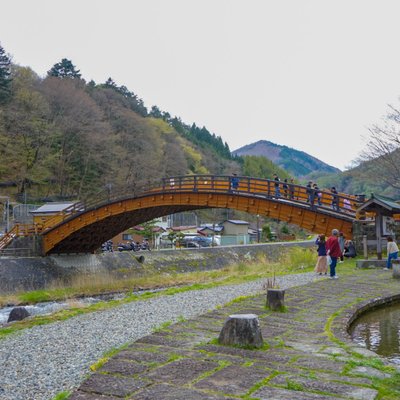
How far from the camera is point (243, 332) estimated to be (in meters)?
5.80

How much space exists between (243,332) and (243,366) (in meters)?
0.77

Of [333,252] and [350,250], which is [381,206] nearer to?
[350,250]

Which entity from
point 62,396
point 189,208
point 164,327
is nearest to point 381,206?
point 164,327

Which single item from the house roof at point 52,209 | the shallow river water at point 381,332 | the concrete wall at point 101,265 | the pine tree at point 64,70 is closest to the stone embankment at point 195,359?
the shallow river water at point 381,332

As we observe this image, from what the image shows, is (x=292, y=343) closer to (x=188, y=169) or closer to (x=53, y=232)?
(x=53, y=232)

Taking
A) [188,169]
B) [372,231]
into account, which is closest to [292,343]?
[372,231]

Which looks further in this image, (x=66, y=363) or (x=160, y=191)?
(x=160, y=191)

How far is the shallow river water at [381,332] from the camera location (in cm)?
655

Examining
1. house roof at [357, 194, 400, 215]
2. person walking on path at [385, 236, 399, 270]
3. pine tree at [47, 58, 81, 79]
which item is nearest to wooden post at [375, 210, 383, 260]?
house roof at [357, 194, 400, 215]

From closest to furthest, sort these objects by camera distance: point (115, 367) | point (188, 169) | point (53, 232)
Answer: point (115, 367) < point (53, 232) < point (188, 169)

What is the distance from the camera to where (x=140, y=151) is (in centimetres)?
6266

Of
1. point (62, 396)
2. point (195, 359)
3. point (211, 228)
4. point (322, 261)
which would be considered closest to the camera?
point (62, 396)

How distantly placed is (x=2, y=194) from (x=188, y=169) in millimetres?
35153

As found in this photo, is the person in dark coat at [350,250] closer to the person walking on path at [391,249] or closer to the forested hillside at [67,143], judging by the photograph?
the person walking on path at [391,249]
